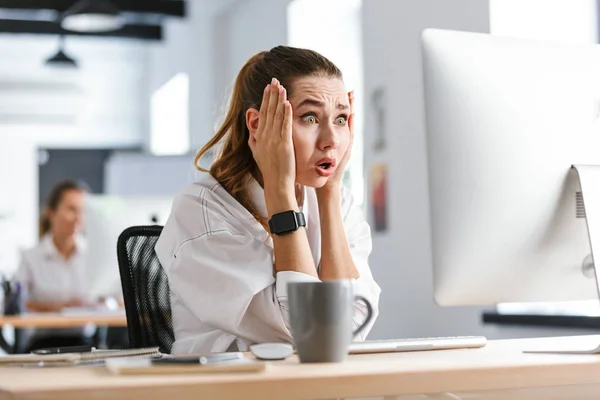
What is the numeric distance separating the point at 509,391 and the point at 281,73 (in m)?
0.98

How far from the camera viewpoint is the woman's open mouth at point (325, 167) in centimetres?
171

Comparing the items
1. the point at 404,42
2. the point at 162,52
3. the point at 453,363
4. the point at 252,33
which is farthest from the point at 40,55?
the point at 453,363

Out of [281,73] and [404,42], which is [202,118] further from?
[281,73]

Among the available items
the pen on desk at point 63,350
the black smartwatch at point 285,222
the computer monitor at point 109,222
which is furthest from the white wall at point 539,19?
the pen on desk at point 63,350

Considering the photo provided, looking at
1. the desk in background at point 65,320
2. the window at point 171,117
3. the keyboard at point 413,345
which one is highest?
the window at point 171,117

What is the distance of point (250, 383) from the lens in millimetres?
860

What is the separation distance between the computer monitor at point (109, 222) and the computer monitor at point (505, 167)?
2.69m

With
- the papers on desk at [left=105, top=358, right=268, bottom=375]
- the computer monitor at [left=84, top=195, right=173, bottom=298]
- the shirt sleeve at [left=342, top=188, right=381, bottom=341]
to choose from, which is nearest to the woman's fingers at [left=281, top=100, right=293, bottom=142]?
the shirt sleeve at [left=342, top=188, right=381, bottom=341]

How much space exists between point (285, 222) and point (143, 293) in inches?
14.9

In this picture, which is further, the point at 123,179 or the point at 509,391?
the point at 123,179

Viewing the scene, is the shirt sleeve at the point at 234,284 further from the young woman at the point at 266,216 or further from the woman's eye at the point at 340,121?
the woman's eye at the point at 340,121

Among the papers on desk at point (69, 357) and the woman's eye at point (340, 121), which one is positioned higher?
the woman's eye at point (340, 121)

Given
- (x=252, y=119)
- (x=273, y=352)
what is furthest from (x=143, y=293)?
(x=273, y=352)

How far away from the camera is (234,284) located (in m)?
1.48
